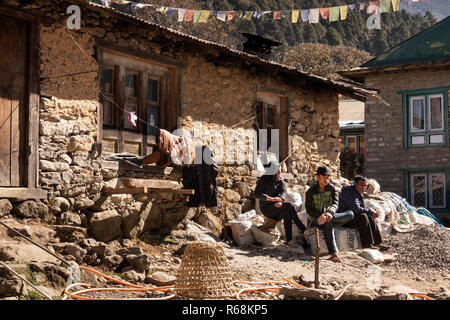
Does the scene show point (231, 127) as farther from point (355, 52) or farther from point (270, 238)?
point (355, 52)

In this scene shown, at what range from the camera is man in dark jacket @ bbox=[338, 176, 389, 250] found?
35.5ft

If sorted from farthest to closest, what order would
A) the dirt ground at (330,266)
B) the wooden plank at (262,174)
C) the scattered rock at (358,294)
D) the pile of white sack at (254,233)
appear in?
the wooden plank at (262,174) < the pile of white sack at (254,233) < the dirt ground at (330,266) < the scattered rock at (358,294)

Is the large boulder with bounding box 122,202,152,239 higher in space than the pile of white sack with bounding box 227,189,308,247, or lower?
higher

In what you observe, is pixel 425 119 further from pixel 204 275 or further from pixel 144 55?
pixel 204 275

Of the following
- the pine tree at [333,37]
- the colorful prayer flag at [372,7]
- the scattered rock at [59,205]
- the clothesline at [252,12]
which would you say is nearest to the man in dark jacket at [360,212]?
the scattered rock at [59,205]

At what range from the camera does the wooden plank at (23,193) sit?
8469 millimetres

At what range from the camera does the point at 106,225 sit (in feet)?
31.5

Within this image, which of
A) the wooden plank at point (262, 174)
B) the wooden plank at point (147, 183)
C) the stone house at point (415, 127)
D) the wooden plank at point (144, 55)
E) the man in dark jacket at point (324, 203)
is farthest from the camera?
the stone house at point (415, 127)

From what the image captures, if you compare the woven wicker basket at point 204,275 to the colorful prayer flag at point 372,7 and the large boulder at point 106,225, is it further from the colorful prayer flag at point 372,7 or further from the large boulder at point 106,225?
the colorful prayer flag at point 372,7

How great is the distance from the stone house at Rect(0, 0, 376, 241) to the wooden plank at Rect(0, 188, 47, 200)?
0.04 feet

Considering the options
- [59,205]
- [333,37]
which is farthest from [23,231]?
[333,37]

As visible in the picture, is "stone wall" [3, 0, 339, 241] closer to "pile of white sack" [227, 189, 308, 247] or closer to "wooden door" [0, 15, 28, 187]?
"wooden door" [0, 15, 28, 187]

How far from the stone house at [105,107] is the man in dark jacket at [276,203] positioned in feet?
3.27

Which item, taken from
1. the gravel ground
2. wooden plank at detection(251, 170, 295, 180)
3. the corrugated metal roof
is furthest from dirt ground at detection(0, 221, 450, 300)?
the corrugated metal roof
